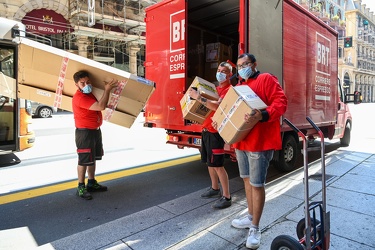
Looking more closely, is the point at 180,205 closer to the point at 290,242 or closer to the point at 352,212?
the point at 290,242

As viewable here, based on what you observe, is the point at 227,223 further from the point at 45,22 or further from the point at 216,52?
the point at 45,22

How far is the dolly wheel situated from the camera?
7.65ft

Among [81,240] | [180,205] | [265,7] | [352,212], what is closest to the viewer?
[81,240]

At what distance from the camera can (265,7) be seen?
181 inches

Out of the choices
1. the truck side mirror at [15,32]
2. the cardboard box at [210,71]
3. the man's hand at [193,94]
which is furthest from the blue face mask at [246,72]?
the truck side mirror at [15,32]

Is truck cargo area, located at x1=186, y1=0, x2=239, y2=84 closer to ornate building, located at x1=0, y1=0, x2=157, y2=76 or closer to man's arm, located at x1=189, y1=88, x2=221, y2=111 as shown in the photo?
man's arm, located at x1=189, y1=88, x2=221, y2=111

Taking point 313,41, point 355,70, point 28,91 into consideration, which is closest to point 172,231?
point 28,91

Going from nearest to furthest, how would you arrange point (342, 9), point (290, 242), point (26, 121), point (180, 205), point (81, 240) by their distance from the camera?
point (290, 242), point (81, 240), point (180, 205), point (26, 121), point (342, 9)

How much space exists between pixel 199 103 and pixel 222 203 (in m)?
1.42

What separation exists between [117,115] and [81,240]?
2196mm

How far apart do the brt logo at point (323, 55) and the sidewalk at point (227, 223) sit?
2714mm

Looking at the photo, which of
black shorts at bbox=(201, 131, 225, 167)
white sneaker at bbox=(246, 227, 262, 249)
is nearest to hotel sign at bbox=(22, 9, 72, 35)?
black shorts at bbox=(201, 131, 225, 167)

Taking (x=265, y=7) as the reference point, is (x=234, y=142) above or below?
below

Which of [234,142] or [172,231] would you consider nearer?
[234,142]
